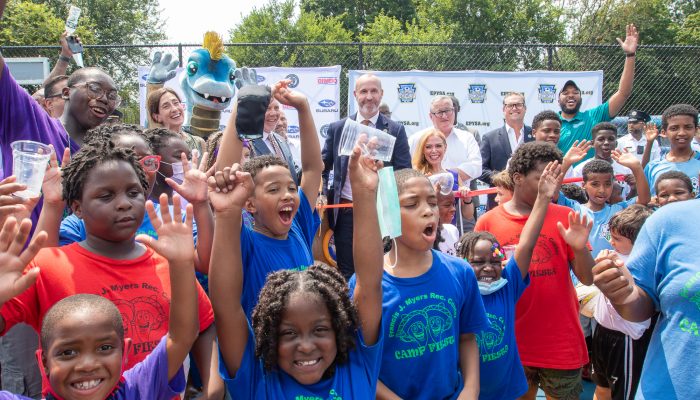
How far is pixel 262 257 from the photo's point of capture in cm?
271

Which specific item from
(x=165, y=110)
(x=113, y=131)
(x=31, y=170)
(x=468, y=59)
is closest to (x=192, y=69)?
(x=165, y=110)

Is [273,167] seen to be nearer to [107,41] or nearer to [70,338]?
[70,338]

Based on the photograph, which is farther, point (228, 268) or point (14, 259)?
point (228, 268)

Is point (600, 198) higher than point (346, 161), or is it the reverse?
point (346, 161)

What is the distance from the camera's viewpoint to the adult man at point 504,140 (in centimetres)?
654

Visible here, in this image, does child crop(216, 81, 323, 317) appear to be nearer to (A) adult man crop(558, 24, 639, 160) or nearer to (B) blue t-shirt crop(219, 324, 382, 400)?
(B) blue t-shirt crop(219, 324, 382, 400)

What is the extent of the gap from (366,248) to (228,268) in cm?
51

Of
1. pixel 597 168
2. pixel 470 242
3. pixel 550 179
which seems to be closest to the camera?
pixel 550 179

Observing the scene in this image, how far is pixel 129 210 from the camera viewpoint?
231 centimetres

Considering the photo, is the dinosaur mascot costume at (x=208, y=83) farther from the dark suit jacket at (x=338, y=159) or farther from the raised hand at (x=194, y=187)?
the raised hand at (x=194, y=187)

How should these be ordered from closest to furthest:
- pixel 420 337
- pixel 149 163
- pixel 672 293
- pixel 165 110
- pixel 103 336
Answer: pixel 103 336, pixel 672 293, pixel 420 337, pixel 149 163, pixel 165 110

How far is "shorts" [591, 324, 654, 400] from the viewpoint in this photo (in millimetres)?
3543

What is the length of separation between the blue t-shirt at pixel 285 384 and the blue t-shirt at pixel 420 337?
34 centimetres

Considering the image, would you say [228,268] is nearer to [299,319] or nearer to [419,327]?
[299,319]
